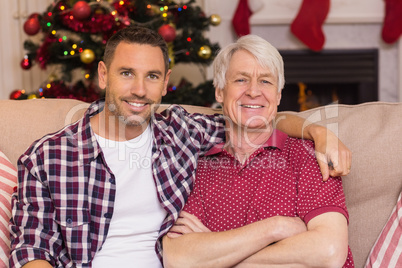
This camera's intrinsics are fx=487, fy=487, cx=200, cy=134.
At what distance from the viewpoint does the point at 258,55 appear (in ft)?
5.00

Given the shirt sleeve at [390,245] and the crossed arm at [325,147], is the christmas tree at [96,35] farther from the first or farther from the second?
the shirt sleeve at [390,245]

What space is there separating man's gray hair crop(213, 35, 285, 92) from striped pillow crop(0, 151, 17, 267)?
0.74 m

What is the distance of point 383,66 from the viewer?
11.0ft

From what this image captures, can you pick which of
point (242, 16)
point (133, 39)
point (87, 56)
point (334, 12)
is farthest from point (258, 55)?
point (334, 12)

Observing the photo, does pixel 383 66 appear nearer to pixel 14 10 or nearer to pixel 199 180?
pixel 199 180

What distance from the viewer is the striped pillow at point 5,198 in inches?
55.0

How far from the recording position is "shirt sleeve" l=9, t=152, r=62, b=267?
52.2 inches

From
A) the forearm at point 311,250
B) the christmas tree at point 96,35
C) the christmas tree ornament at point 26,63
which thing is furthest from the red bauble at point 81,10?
the forearm at point 311,250

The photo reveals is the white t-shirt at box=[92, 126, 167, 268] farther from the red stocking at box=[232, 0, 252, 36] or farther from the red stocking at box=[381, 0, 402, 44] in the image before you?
the red stocking at box=[381, 0, 402, 44]

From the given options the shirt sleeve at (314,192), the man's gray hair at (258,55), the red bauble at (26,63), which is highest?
the man's gray hair at (258,55)

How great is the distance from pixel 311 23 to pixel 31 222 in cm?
237

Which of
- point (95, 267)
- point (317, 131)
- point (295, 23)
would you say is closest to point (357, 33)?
point (295, 23)

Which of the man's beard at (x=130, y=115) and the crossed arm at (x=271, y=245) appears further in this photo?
the man's beard at (x=130, y=115)

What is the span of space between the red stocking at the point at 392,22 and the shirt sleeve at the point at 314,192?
82.5 inches
